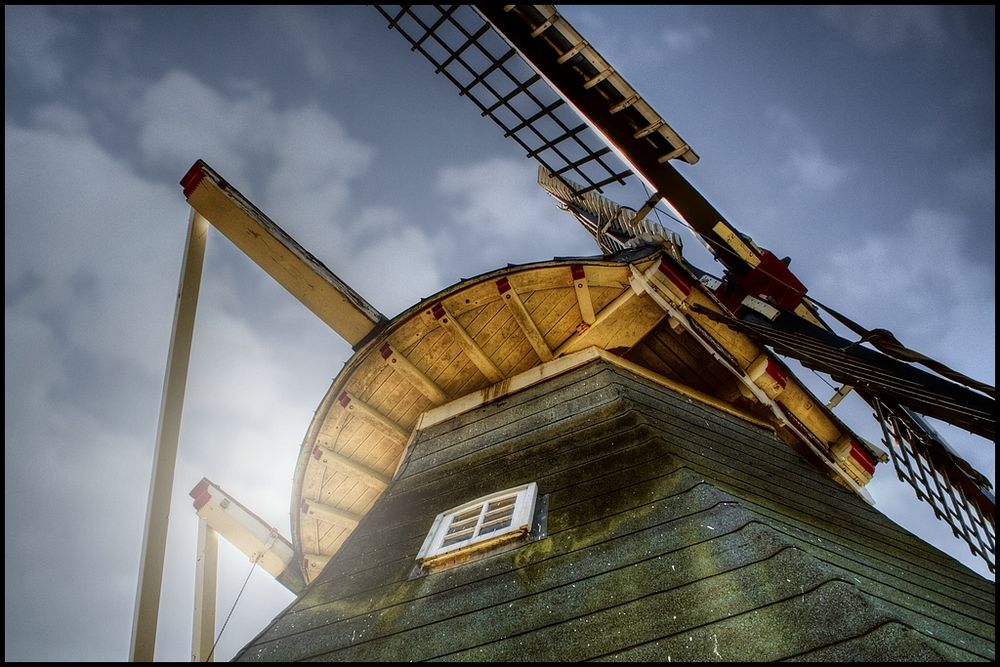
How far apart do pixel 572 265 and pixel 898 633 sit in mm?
3743

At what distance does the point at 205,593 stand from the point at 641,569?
3.52m

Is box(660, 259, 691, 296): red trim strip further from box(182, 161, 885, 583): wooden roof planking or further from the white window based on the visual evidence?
the white window

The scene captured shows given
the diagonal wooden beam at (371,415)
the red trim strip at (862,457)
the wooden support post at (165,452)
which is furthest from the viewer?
the red trim strip at (862,457)

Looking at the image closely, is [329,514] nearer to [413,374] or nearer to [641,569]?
[413,374]

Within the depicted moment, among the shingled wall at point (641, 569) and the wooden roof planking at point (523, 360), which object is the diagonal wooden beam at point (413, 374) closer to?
the wooden roof planking at point (523, 360)

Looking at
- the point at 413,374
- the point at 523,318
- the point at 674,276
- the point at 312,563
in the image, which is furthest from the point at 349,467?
the point at 674,276

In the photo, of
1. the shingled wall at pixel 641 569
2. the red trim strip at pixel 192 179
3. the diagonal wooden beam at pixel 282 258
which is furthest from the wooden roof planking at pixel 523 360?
the red trim strip at pixel 192 179

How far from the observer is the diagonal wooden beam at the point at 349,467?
237 inches

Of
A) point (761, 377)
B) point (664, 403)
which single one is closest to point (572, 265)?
point (664, 403)

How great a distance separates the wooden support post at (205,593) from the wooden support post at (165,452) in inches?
45.2

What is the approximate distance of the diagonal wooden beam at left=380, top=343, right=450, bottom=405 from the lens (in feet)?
19.0

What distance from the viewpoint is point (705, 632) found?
2.44m

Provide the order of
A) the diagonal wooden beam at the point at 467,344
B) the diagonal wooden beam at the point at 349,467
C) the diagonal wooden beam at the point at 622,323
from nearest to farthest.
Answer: the diagonal wooden beam at the point at 467,344 → the diagonal wooden beam at the point at 622,323 → the diagonal wooden beam at the point at 349,467

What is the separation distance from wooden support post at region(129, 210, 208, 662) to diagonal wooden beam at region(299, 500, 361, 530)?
2399 mm
